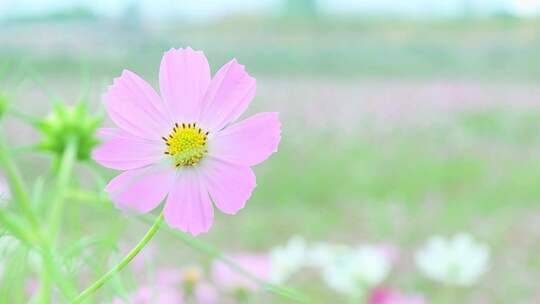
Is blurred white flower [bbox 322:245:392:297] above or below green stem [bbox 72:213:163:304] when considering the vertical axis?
above

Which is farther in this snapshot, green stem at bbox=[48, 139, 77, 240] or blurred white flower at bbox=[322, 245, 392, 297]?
blurred white flower at bbox=[322, 245, 392, 297]

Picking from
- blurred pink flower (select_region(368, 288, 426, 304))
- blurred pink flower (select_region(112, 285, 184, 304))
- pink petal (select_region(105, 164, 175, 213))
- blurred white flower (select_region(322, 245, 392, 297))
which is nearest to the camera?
pink petal (select_region(105, 164, 175, 213))

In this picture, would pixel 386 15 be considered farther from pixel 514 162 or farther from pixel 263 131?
pixel 263 131

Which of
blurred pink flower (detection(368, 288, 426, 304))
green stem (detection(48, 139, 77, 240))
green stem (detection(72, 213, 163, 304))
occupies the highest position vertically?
blurred pink flower (detection(368, 288, 426, 304))

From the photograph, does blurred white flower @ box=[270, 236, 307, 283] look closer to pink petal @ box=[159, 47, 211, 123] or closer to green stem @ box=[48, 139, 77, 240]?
green stem @ box=[48, 139, 77, 240]

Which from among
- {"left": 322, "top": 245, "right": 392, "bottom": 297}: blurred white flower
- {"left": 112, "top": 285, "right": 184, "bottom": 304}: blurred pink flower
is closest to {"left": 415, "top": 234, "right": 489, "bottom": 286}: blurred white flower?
{"left": 322, "top": 245, "right": 392, "bottom": 297}: blurred white flower

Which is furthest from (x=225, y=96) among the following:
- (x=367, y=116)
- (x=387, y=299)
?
(x=367, y=116)

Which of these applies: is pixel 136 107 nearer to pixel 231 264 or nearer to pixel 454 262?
pixel 231 264

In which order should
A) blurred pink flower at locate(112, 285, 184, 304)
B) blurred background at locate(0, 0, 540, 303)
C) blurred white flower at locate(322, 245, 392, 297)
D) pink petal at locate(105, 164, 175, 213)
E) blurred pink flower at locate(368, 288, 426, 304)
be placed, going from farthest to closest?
blurred background at locate(0, 0, 540, 303) → blurred white flower at locate(322, 245, 392, 297) → blurred pink flower at locate(368, 288, 426, 304) → blurred pink flower at locate(112, 285, 184, 304) → pink petal at locate(105, 164, 175, 213)
